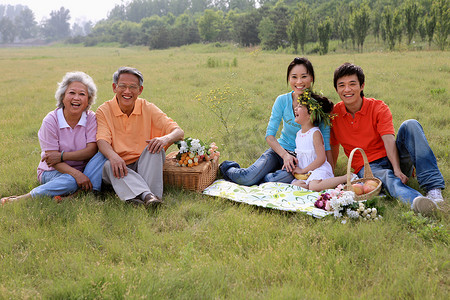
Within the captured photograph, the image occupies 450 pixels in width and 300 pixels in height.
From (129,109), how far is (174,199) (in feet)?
4.45

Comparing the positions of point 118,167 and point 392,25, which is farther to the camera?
point 392,25

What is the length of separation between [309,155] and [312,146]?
0.42 ft

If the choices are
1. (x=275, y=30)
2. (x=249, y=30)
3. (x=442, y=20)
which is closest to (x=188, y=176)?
(x=442, y=20)

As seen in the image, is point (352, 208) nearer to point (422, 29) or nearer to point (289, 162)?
point (289, 162)

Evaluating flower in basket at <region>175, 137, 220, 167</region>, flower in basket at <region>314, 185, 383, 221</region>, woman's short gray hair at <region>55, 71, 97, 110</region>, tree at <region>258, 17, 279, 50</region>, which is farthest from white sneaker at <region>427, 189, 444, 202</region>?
tree at <region>258, 17, 279, 50</region>

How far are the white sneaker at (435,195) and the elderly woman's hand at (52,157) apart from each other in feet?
14.4

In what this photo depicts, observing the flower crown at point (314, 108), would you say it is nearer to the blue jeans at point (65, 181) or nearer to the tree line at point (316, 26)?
the blue jeans at point (65, 181)

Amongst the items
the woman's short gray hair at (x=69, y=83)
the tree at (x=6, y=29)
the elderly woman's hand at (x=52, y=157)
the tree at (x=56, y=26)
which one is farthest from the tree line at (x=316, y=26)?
the tree at (x=56, y=26)

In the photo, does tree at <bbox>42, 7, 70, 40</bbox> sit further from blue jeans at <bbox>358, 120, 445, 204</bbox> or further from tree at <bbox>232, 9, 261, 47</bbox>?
blue jeans at <bbox>358, 120, 445, 204</bbox>

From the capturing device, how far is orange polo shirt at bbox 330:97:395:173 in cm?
447

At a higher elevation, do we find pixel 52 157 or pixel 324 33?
pixel 324 33

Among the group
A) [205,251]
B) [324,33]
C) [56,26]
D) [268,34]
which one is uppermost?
[56,26]

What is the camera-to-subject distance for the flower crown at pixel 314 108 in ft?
15.0

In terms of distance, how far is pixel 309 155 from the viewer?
15.5ft
